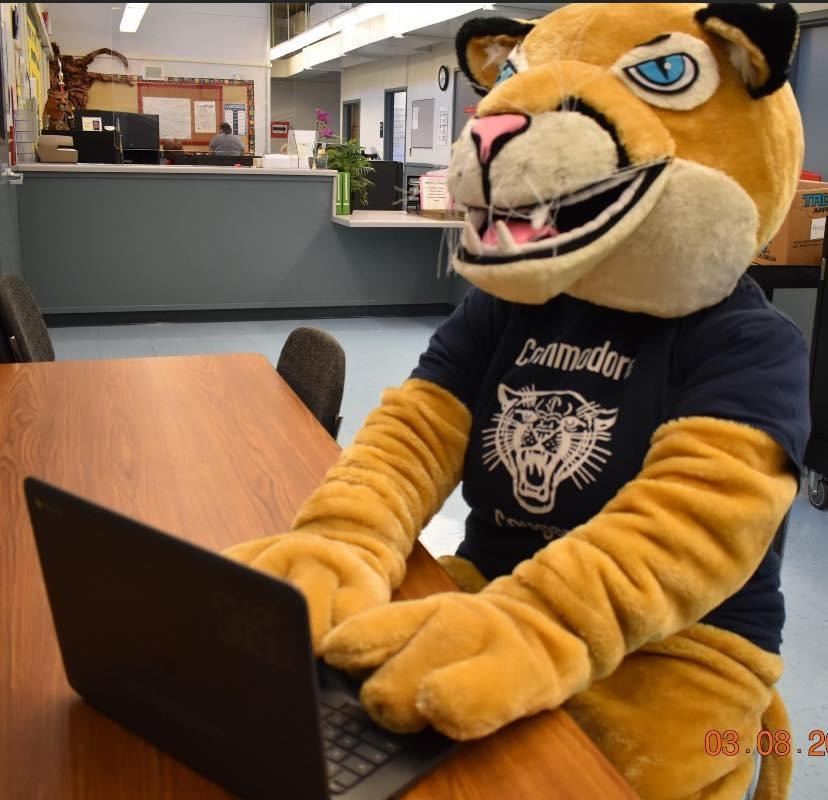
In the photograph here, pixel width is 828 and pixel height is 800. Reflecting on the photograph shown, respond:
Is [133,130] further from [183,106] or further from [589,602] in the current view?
[589,602]

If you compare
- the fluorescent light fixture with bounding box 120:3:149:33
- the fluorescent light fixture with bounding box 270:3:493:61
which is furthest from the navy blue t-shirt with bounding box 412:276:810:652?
the fluorescent light fixture with bounding box 120:3:149:33

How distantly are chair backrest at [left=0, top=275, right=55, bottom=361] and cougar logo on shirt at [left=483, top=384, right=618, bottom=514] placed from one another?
1509mm

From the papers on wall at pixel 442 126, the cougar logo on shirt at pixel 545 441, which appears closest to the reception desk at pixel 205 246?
the papers on wall at pixel 442 126

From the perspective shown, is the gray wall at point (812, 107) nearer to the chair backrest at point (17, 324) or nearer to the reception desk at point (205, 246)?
the reception desk at point (205, 246)

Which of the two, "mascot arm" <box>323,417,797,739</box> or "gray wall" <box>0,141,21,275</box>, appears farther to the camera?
"gray wall" <box>0,141,21,275</box>

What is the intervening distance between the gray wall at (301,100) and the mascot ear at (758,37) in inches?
573

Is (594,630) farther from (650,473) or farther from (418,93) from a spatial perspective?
(418,93)

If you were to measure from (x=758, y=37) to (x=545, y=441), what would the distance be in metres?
0.46

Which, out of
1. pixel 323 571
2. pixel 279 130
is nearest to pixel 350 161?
pixel 323 571

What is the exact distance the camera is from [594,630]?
29.6 inches

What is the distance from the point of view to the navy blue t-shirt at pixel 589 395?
2.86 feet

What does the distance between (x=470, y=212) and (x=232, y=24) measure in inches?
524

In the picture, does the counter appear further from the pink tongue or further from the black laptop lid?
the black laptop lid

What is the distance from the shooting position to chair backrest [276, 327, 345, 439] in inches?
71.4
